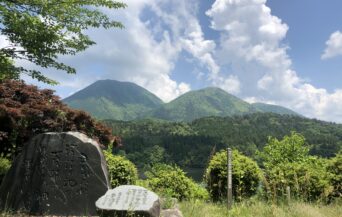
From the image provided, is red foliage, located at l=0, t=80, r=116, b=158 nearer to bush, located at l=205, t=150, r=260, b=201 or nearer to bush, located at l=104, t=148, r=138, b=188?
bush, located at l=104, t=148, r=138, b=188

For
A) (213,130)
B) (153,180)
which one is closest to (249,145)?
(213,130)

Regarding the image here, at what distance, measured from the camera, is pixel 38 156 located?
11.1m

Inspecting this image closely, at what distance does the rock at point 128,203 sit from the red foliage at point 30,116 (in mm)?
5716

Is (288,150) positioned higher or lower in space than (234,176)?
higher

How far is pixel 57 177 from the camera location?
10844mm

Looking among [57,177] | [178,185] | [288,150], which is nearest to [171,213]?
[57,177]

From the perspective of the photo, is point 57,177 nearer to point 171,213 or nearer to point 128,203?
point 128,203

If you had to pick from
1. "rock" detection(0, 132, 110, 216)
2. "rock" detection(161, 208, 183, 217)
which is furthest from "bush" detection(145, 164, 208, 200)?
"rock" detection(161, 208, 183, 217)

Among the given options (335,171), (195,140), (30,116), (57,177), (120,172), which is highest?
(195,140)

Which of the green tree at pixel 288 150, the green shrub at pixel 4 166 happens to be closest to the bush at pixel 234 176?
the green shrub at pixel 4 166

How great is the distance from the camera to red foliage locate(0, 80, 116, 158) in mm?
13508

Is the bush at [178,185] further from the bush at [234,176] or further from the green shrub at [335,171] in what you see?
the green shrub at [335,171]

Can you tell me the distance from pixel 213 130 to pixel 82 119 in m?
156

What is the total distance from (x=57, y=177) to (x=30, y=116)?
12.1 feet
